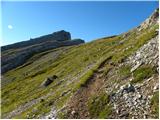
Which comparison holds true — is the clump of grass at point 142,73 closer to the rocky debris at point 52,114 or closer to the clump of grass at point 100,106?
the clump of grass at point 100,106

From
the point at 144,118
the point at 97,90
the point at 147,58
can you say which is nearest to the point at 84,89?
the point at 97,90

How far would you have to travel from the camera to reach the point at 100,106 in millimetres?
36656

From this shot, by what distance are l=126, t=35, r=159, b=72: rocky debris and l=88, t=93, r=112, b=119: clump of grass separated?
7.11 metres

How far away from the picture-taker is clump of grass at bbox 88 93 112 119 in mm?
34562

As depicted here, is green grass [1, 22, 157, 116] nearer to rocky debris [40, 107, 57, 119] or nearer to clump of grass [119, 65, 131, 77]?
rocky debris [40, 107, 57, 119]

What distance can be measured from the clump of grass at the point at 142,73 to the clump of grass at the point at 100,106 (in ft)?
14.3

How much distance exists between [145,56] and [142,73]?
216 inches

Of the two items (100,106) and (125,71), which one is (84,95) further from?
(125,71)

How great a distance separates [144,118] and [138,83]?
8.26 m

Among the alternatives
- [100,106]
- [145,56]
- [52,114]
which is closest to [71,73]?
[145,56]

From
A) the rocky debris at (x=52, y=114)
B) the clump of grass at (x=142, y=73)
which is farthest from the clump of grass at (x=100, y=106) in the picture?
the rocky debris at (x=52, y=114)

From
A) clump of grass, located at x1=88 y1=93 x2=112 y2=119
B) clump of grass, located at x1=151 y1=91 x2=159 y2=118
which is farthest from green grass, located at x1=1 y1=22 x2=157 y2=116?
clump of grass, located at x1=151 y1=91 x2=159 y2=118

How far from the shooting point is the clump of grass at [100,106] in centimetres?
3456

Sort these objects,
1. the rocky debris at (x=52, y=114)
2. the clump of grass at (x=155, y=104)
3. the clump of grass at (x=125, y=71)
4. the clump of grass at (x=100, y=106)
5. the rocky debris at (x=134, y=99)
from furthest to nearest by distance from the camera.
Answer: the clump of grass at (x=125, y=71) < the rocky debris at (x=52, y=114) < the clump of grass at (x=100, y=106) < the rocky debris at (x=134, y=99) < the clump of grass at (x=155, y=104)
